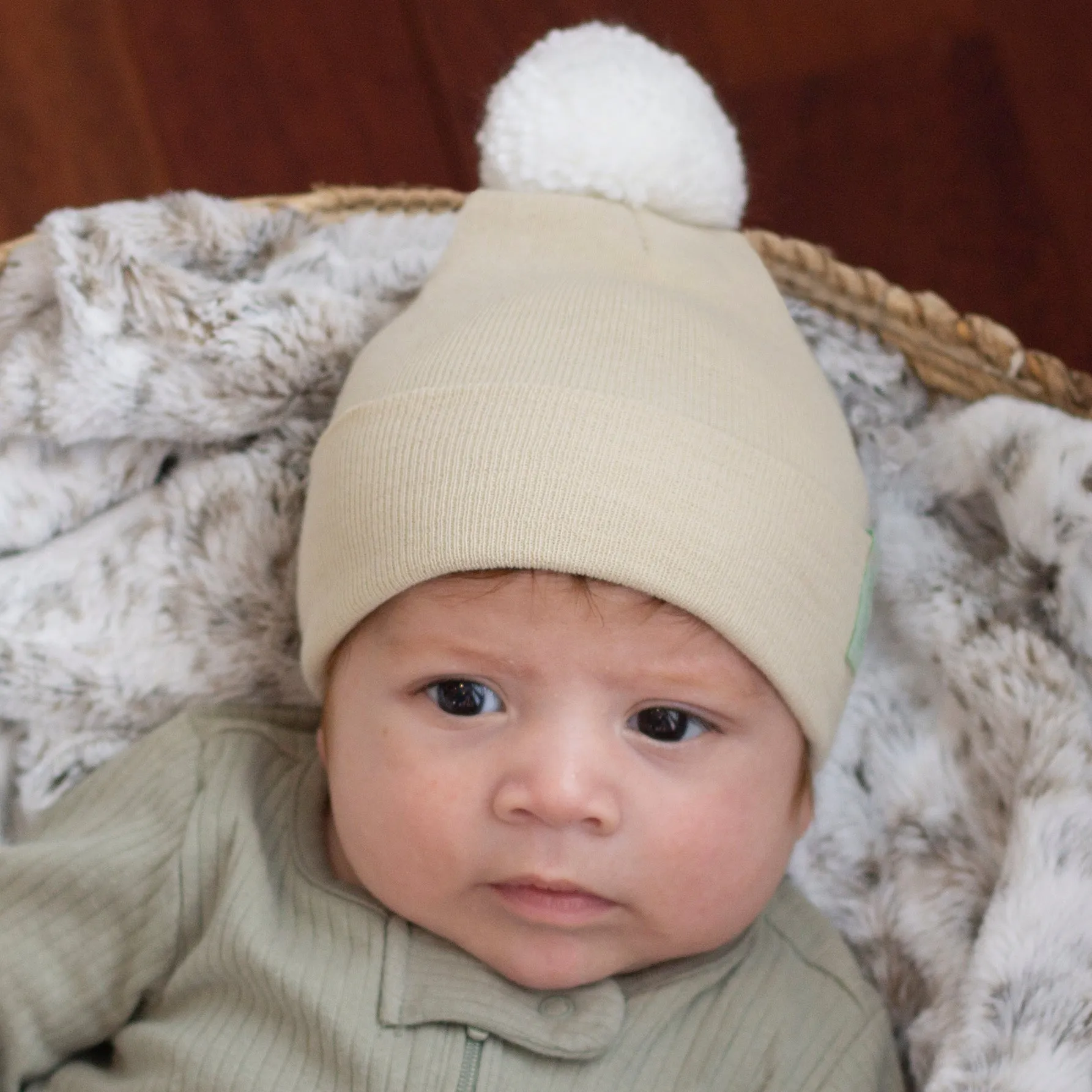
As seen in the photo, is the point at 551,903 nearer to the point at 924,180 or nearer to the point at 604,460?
the point at 604,460

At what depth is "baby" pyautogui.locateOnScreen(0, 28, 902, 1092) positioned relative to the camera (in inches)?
34.4

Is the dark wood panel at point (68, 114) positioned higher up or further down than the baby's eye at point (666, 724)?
higher up

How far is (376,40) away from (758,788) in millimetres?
1224

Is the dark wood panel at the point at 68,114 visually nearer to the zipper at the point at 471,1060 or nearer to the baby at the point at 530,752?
the baby at the point at 530,752

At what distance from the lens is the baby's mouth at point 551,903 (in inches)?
34.7

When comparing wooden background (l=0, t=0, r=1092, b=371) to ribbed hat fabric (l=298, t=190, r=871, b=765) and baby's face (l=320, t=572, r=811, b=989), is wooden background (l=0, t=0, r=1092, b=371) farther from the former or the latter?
baby's face (l=320, t=572, r=811, b=989)

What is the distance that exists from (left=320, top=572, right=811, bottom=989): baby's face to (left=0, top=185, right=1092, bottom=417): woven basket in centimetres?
36

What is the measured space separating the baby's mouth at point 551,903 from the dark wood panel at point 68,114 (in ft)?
3.83

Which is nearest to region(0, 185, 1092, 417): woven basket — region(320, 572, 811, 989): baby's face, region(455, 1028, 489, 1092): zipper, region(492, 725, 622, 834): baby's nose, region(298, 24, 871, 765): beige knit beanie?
region(298, 24, 871, 765): beige knit beanie

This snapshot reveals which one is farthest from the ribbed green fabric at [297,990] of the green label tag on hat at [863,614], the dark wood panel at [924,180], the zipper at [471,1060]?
the dark wood panel at [924,180]

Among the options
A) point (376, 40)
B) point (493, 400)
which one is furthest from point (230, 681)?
point (376, 40)

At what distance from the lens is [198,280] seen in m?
1.17

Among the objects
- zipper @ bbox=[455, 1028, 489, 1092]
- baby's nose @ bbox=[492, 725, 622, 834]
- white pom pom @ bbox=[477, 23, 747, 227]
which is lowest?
zipper @ bbox=[455, 1028, 489, 1092]

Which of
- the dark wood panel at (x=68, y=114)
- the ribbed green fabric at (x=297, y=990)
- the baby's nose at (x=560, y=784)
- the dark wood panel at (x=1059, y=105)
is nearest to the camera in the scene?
the baby's nose at (x=560, y=784)
